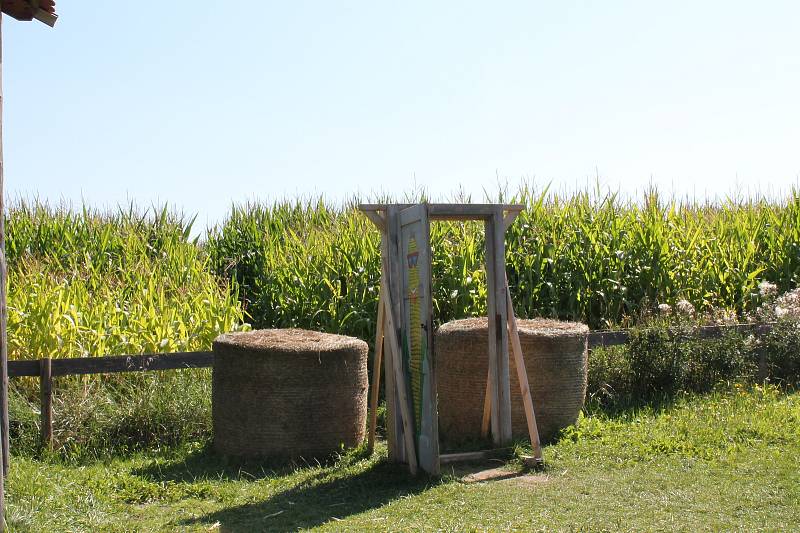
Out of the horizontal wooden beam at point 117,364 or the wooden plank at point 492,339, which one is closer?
the wooden plank at point 492,339

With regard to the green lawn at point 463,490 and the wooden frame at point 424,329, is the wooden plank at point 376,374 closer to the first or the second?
the wooden frame at point 424,329

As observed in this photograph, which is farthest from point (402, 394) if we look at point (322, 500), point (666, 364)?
point (666, 364)

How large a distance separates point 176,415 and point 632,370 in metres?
5.70

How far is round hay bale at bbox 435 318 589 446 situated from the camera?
926 cm

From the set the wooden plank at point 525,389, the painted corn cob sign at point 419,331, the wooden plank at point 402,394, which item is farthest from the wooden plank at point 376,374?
the wooden plank at point 525,389

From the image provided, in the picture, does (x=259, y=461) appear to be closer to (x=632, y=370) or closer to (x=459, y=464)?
(x=459, y=464)

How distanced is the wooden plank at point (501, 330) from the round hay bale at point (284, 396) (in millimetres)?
1475

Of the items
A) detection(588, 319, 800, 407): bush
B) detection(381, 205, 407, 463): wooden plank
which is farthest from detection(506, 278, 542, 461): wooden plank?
detection(588, 319, 800, 407): bush

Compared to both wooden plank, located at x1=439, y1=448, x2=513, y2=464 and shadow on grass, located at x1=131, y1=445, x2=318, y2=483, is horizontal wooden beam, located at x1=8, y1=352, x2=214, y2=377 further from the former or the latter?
wooden plank, located at x1=439, y1=448, x2=513, y2=464

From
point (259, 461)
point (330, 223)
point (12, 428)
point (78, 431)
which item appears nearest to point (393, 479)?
point (259, 461)

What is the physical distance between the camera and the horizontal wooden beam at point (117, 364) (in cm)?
909

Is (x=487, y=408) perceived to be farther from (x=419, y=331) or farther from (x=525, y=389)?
(x=419, y=331)

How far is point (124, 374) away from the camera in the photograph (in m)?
10.0

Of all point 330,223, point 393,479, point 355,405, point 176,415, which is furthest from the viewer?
point 330,223
